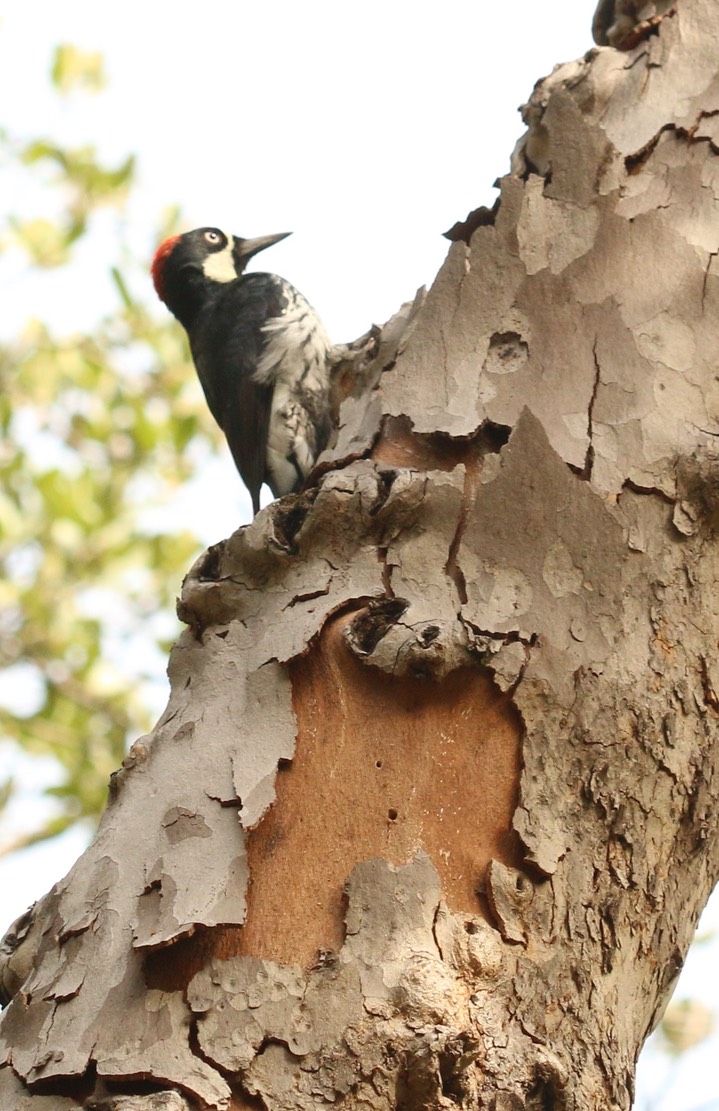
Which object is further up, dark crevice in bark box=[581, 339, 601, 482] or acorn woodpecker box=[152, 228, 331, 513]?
acorn woodpecker box=[152, 228, 331, 513]

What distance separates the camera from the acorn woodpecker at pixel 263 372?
3.81 m

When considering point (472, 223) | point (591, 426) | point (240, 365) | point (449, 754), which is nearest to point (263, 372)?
point (240, 365)

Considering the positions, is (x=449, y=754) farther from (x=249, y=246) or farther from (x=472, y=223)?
(x=249, y=246)

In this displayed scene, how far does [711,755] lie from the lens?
60.2 inches

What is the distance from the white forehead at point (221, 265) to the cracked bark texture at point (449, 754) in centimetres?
291

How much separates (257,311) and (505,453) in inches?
105

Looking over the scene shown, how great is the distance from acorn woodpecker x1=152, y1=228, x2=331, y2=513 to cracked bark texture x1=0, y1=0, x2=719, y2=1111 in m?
1.89

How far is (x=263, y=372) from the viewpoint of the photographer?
3963mm

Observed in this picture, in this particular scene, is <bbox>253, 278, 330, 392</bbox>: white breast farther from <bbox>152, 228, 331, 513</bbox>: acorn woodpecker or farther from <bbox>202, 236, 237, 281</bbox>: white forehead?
<bbox>202, 236, 237, 281</bbox>: white forehead

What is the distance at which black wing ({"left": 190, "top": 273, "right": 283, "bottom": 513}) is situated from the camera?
384 centimetres

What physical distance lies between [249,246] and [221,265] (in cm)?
18

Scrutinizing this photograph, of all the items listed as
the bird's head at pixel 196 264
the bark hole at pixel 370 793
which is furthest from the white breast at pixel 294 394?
the bark hole at pixel 370 793

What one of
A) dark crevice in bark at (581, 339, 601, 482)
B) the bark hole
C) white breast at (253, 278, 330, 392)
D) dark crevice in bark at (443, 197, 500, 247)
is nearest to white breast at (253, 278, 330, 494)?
white breast at (253, 278, 330, 392)

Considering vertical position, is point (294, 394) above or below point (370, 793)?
above
